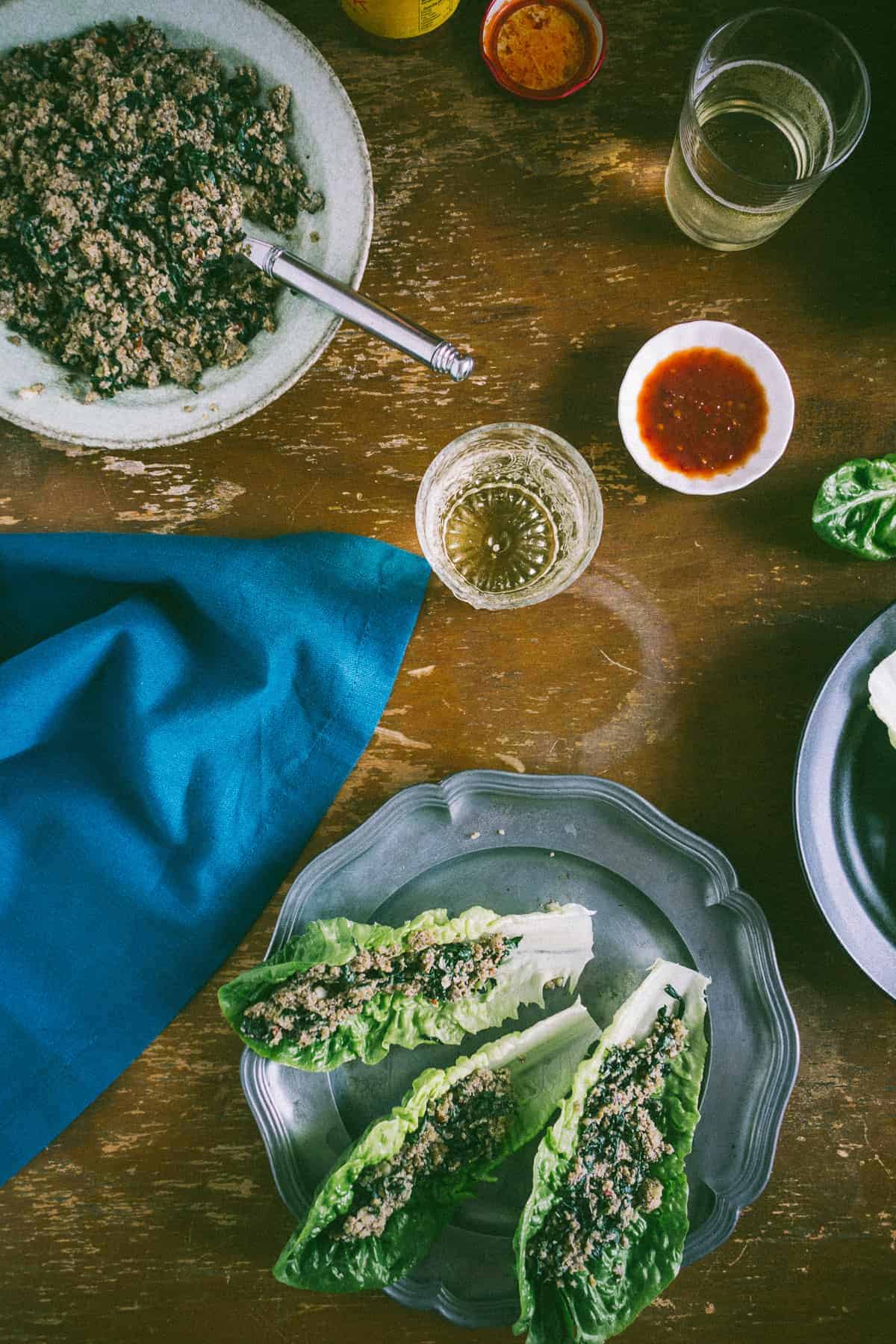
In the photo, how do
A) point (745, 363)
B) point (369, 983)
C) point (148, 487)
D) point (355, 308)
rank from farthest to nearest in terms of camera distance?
point (148, 487)
point (745, 363)
point (369, 983)
point (355, 308)

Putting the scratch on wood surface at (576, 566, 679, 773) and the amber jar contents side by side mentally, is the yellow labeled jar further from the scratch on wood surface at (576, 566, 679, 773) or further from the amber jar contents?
the scratch on wood surface at (576, 566, 679, 773)

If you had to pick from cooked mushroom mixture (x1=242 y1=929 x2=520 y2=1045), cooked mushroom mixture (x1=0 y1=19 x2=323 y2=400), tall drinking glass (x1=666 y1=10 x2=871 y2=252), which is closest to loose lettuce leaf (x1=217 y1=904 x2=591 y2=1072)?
cooked mushroom mixture (x1=242 y1=929 x2=520 y2=1045)

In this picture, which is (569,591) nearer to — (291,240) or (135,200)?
(291,240)

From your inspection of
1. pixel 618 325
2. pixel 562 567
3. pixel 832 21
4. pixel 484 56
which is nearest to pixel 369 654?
pixel 562 567

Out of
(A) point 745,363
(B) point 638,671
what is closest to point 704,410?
(A) point 745,363

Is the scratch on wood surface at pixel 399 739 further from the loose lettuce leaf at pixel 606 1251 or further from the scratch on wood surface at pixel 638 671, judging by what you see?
the loose lettuce leaf at pixel 606 1251

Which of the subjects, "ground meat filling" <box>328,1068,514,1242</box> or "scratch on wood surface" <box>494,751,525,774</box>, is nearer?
"ground meat filling" <box>328,1068,514,1242</box>
